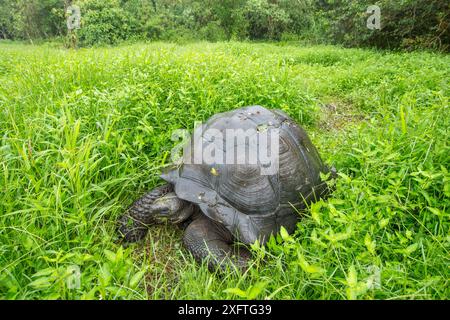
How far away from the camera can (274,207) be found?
2137mm

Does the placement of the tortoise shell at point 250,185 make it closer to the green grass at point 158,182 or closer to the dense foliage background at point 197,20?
the green grass at point 158,182

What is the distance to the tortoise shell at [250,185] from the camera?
2.09m

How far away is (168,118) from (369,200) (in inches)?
74.7

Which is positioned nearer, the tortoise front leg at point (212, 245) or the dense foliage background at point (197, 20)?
the tortoise front leg at point (212, 245)

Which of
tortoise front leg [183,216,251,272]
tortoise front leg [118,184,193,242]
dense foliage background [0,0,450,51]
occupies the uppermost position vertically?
dense foliage background [0,0,450,51]

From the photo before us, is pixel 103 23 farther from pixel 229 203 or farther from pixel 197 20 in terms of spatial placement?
pixel 229 203

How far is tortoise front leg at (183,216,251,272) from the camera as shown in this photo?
77.5 inches

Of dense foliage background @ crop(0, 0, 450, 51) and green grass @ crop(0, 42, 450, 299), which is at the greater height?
dense foliage background @ crop(0, 0, 450, 51)

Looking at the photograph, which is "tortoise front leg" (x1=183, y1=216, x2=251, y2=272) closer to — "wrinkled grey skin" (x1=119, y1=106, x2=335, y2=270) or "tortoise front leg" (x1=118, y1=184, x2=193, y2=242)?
"wrinkled grey skin" (x1=119, y1=106, x2=335, y2=270)

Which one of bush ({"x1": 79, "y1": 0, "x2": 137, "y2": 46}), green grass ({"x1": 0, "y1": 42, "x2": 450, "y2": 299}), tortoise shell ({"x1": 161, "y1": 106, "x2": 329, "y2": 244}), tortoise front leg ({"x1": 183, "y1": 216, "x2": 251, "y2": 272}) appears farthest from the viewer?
bush ({"x1": 79, "y1": 0, "x2": 137, "y2": 46})

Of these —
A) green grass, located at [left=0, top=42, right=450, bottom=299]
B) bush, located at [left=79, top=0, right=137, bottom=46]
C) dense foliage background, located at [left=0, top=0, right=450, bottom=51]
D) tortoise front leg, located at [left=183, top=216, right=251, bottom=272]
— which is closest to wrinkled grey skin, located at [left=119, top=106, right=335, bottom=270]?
tortoise front leg, located at [left=183, top=216, right=251, bottom=272]

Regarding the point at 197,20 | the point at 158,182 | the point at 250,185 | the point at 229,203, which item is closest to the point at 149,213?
the point at 158,182

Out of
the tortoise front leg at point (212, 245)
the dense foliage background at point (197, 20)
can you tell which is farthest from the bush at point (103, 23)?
the tortoise front leg at point (212, 245)

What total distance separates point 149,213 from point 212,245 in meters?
0.50
